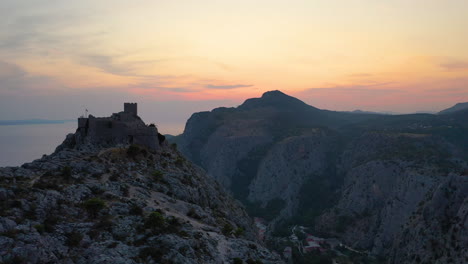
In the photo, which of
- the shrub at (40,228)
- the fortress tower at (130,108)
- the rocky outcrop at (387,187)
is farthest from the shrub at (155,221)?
the rocky outcrop at (387,187)

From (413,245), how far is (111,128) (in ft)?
235

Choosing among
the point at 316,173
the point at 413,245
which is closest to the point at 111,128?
the point at 413,245

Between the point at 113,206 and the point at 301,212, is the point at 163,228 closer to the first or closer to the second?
the point at 113,206

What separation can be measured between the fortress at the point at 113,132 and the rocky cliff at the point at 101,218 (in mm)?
7470

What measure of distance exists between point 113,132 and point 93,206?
27.3m

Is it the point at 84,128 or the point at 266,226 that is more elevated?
the point at 84,128

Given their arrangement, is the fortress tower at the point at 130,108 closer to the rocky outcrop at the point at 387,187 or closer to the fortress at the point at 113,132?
the fortress at the point at 113,132

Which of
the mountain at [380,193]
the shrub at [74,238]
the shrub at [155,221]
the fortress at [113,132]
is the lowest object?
the mountain at [380,193]

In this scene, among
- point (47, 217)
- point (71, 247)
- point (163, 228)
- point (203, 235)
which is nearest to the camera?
point (71, 247)

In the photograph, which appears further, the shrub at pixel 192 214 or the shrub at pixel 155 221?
the shrub at pixel 192 214

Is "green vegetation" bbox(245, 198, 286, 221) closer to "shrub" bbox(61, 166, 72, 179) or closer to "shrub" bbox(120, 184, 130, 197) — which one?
"shrub" bbox(120, 184, 130, 197)

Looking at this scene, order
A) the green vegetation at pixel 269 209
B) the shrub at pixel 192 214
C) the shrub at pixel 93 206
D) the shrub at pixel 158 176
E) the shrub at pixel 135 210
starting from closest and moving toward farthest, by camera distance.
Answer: the shrub at pixel 93 206 < the shrub at pixel 135 210 < the shrub at pixel 192 214 < the shrub at pixel 158 176 < the green vegetation at pixel 269 209

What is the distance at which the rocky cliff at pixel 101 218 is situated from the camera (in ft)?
76.6

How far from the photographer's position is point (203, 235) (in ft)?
107
